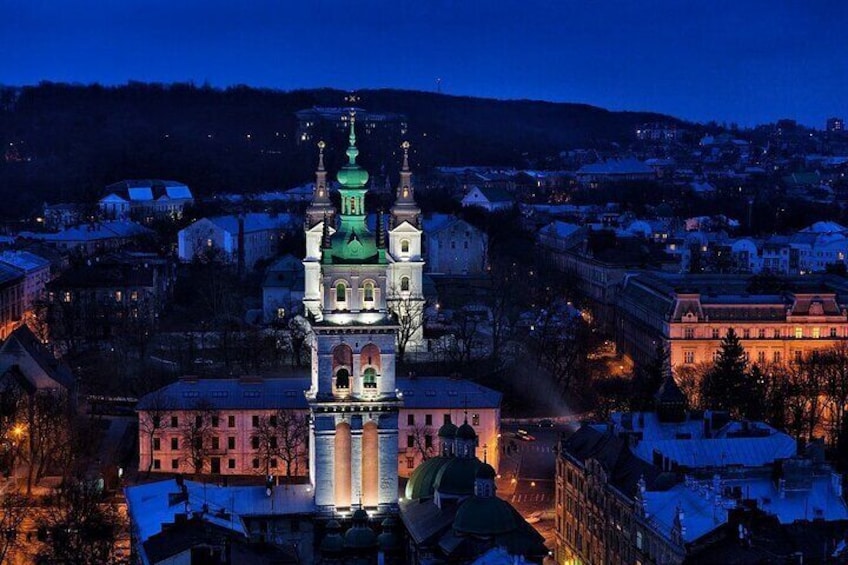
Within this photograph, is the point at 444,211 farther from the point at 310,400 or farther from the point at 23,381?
the point at 310,400

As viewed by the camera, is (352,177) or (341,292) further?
(352,177)

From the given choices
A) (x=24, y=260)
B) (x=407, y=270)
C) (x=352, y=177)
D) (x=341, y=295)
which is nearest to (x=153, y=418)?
(x=341, y=295)

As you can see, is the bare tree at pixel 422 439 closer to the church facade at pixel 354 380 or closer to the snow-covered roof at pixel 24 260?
the church facade at pixel 354 380

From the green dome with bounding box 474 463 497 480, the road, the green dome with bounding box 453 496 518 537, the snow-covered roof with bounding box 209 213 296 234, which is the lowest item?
the road

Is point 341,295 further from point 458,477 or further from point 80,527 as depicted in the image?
point 80,527

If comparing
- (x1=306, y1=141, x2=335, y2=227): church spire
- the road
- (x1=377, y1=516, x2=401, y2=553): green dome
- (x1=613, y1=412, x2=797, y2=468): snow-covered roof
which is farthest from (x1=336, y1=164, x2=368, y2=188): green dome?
(x1=306, y1=141, x2=335, y2=227): church spire

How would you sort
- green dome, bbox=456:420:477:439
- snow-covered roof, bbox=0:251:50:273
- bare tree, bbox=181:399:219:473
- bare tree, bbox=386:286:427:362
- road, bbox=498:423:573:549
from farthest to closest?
snow-covered roof, bbox=0:251:50:273 < bare tree, bbox=386:286:427:362 < bare tree, bbox=181:399:219:473 < road, bbox=498:423:573:549 < green dome, bbox=456:420:477:439

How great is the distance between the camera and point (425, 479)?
2100 inches

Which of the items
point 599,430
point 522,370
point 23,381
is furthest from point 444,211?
point 599,430

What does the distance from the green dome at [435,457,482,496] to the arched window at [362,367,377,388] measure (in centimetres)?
380

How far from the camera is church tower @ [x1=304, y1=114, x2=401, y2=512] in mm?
52875

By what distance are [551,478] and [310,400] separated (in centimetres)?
1657

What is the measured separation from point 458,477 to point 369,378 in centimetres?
470

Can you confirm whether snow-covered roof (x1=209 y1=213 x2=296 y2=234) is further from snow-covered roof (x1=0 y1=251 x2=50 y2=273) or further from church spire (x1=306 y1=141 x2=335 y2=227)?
church spire (x1=306 y1=141 x2=335 y2=227)
